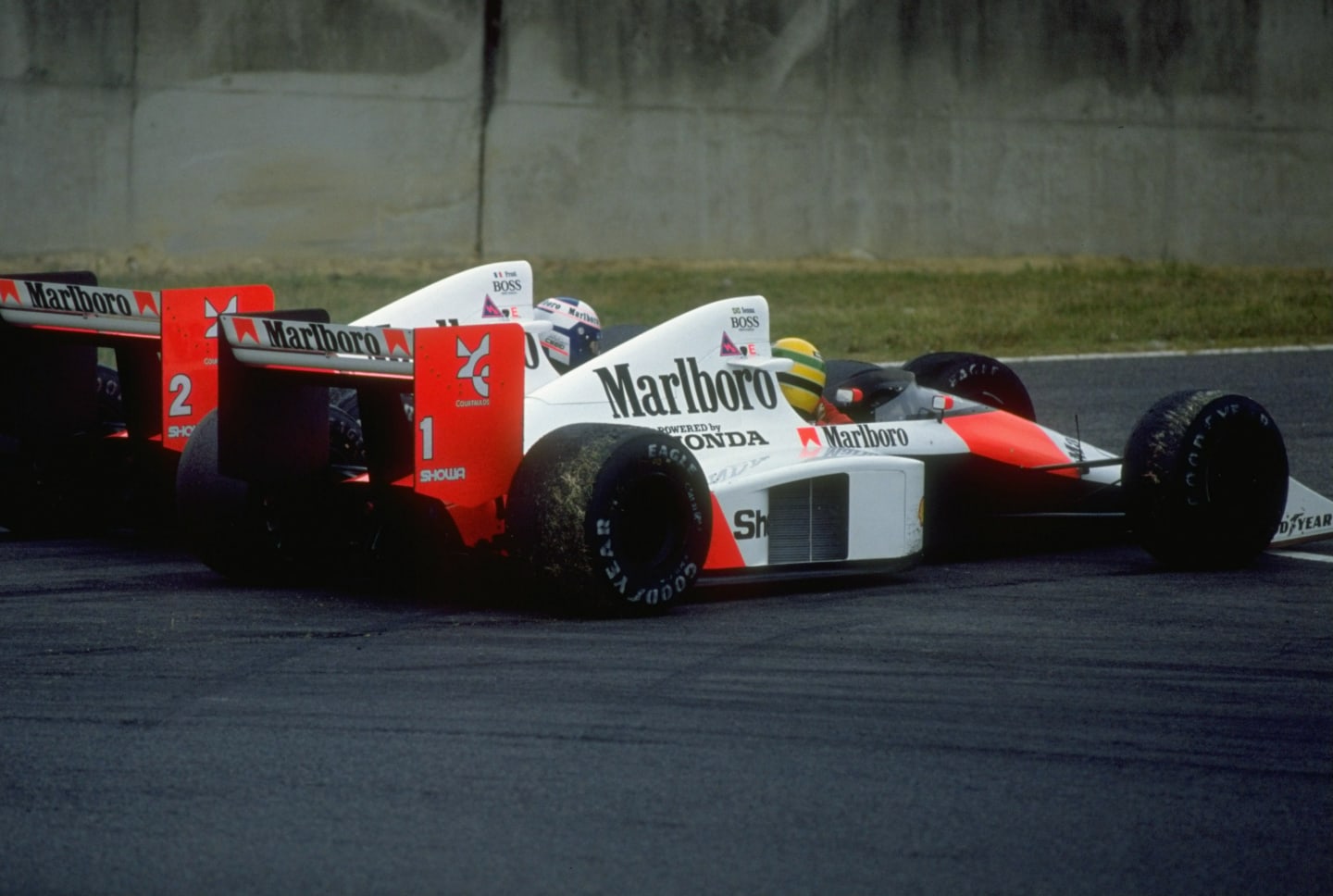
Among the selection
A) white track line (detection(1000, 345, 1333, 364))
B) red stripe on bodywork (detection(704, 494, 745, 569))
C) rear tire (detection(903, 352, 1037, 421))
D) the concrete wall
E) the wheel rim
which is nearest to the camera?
the wheel rim

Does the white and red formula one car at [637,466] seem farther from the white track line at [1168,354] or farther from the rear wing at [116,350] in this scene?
the white track line at [1168,354]

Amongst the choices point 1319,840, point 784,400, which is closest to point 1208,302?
point 784,400

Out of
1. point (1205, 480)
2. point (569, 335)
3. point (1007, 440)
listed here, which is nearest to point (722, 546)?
point (569, 335)

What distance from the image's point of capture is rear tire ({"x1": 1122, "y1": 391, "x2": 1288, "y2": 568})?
24.4ft

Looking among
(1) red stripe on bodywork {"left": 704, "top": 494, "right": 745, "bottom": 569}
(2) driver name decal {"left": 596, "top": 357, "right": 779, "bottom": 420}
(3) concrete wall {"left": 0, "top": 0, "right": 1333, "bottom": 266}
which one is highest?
(3) concrete wall {"left": 0, "top": 0, "right": 1333, "bottom": 266}

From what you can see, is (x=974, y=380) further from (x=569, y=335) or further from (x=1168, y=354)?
(x=1168, y=354)

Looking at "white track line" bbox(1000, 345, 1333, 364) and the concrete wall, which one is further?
the concrete wall

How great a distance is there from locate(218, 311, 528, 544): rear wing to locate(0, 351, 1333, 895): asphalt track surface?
451 mm

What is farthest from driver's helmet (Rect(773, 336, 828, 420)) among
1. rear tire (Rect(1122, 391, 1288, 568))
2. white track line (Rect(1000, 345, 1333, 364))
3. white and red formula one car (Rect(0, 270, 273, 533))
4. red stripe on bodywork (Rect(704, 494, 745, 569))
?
white track line (Rect(1000, 345, 1333, 364))

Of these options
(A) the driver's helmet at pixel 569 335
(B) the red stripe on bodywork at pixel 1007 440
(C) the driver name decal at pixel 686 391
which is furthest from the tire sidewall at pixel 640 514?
(B) the red stripe on bodywork at pixel 1007 440

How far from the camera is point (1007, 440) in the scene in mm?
8062

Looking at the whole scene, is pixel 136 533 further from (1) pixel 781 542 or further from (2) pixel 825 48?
(2) pixel 825 48

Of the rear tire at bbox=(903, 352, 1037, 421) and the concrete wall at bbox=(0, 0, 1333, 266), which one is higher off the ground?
the concrete wall at bbox=(0, 0, 1333, 266)

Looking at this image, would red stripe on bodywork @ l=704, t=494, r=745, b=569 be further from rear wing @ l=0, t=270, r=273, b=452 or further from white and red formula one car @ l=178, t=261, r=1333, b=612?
rear wing @ l=0, t=270, r=273, b=452
